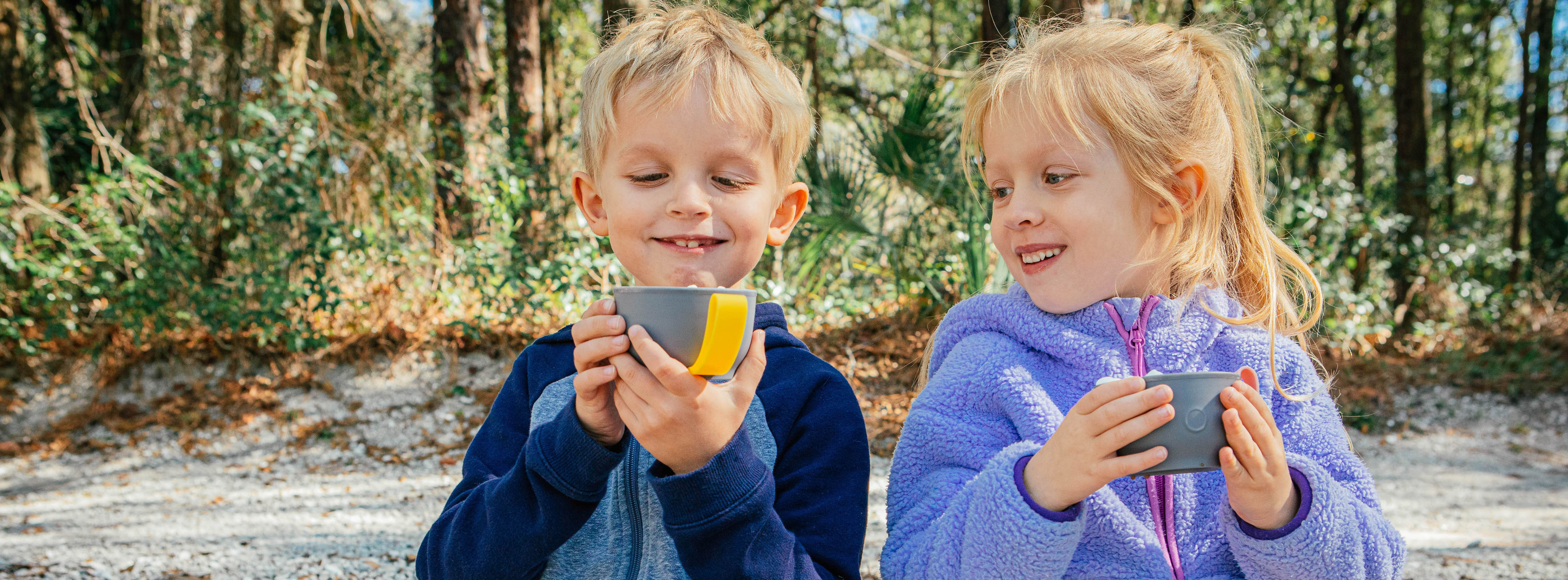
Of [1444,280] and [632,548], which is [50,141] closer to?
[632,548]

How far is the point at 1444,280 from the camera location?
767cm

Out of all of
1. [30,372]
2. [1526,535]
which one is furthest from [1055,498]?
[30,372]

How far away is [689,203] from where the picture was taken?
1.45 metres

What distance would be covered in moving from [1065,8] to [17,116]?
7.11 meters

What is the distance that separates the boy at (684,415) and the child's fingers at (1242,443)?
57 cm

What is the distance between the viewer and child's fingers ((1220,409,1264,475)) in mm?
1187

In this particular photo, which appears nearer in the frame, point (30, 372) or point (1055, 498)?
point (1055, 498)

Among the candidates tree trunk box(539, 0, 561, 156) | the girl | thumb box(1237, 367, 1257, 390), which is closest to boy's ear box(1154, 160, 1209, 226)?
the girl

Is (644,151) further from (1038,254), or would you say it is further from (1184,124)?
(1184,124)

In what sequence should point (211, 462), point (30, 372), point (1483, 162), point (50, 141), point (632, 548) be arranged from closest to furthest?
point (632, 548)
point (211, 462)
point (30, 372)
point (50, 141)
point (1483, 162)

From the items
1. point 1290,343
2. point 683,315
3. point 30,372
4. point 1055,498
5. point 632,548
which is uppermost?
point 683,315

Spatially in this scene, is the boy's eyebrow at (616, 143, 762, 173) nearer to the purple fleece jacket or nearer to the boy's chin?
the boy's chin

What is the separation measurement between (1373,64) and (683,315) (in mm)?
14481

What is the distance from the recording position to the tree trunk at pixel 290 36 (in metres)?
6.29
